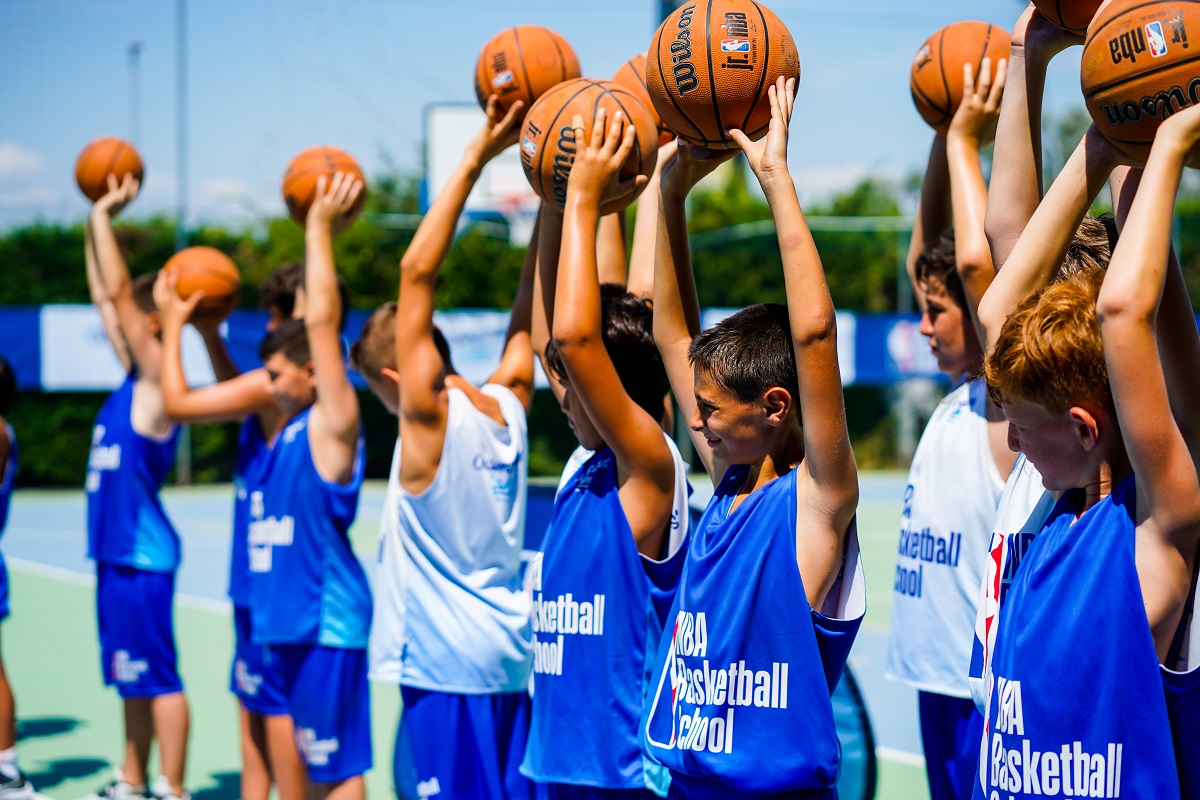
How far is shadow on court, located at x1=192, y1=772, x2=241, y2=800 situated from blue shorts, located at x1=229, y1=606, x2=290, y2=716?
0.74m

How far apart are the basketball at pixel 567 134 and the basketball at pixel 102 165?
3491 millimetres

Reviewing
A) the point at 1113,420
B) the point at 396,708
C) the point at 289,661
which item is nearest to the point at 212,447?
the point at 396,708

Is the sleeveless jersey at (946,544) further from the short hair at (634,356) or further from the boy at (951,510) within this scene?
the short hair at (634,356)

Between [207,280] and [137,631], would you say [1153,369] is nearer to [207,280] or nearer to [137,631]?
[207,280]

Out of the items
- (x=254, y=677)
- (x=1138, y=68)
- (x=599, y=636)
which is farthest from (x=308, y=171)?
→ (x=1138, y=68)

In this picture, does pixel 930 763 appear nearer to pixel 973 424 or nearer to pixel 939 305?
pixel 973 424

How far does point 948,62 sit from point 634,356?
1.38 meters

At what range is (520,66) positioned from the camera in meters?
3.46

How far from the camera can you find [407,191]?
Result: 84.4ft

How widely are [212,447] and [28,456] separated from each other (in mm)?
2767

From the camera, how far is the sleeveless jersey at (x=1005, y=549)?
208 centimetres

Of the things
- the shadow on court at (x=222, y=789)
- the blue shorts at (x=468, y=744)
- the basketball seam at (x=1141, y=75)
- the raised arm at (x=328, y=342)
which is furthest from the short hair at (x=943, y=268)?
the shadow on court at (x=222, y=789)

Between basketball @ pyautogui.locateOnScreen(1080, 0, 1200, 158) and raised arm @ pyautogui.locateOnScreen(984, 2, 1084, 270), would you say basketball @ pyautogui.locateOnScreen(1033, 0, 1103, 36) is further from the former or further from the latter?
basketball @ pyautogui.locateOnScreen(1080, 0, 1200, 158)

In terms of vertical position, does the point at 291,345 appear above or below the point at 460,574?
above
